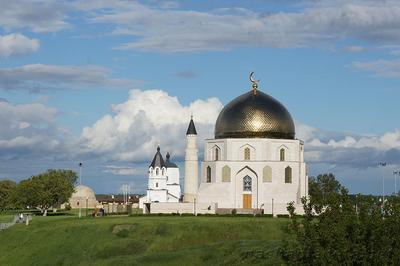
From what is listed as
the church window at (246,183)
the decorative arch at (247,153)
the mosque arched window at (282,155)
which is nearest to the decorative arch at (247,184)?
the church window at (246,183)

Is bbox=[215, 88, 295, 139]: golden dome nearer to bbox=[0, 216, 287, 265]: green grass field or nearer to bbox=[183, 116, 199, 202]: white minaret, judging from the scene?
bbox=[183, 116, 199, 202]: white minaret

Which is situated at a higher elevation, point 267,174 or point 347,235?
point 267,174

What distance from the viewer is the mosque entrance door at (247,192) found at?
87.9 meters

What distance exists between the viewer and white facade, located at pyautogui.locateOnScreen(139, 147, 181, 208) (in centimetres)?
13875

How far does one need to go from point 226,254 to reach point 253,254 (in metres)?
2.67

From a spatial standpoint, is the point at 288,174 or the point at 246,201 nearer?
the point at 246,201

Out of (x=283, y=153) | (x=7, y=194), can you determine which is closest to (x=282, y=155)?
(x=283, y=153)

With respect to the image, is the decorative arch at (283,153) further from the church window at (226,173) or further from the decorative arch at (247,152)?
the church window at (226,173)

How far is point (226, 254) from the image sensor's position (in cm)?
5128

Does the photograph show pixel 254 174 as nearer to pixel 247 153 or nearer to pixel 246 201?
pixel 247 153

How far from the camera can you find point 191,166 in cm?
9250

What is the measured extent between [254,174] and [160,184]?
5526cm

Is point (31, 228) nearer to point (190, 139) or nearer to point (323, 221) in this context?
point (190, 139)

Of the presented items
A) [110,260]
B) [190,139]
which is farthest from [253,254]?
[190,139]
